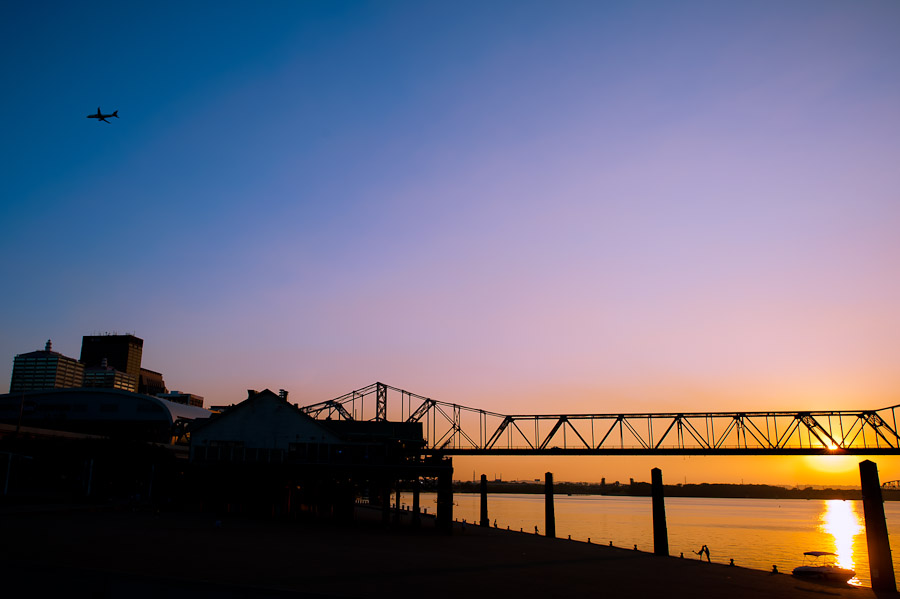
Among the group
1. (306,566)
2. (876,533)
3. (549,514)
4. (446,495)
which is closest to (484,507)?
(549,514)

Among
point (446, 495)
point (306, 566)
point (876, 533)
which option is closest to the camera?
point (306, 566)

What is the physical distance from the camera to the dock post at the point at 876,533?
4244 cm

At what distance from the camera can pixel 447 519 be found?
211ft

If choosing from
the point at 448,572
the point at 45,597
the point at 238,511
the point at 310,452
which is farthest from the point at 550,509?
the point at 45,597

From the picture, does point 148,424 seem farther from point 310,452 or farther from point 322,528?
point 322,528

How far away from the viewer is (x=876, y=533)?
44281mm

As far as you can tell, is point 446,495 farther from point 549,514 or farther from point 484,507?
point 484,507

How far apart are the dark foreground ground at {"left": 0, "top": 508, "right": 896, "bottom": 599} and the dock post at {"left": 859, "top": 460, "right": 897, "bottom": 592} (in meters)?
1.44

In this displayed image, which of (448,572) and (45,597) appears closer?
(45,597)

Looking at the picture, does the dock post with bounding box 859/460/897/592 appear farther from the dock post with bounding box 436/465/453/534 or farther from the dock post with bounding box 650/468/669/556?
the dock post with bounding box 436/465/453/534

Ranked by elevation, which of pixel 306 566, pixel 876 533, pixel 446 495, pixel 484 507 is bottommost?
pixel 484 507

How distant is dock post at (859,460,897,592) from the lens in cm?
4244

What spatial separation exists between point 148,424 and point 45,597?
106685 millimetres

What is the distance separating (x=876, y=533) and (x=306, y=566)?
130 feet
